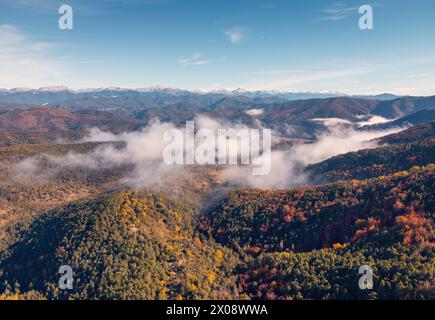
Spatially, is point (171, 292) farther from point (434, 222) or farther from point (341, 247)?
point (434, 222)

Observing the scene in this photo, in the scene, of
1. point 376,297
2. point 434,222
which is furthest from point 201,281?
point 434,222

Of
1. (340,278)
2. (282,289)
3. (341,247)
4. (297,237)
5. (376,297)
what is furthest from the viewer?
(297,237)
